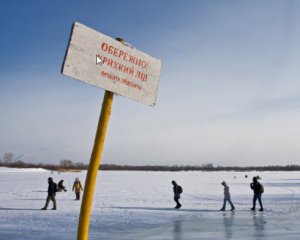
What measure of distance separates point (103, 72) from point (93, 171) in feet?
2.18

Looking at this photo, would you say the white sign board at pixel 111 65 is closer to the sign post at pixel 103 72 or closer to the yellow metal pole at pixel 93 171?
the sign post at pixel 103 72

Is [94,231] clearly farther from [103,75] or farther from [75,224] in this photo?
[103,75]

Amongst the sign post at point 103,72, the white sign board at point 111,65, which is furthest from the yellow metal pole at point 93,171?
the white sign board at point 111,65

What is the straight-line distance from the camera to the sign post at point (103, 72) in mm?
2371

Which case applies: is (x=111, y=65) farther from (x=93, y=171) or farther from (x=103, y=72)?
(x=93, y=171)

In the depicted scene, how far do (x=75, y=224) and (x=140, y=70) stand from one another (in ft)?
36.1

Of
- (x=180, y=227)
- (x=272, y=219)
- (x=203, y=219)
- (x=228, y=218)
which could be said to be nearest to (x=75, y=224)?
(x=180, y=227)

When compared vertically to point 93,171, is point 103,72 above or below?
above

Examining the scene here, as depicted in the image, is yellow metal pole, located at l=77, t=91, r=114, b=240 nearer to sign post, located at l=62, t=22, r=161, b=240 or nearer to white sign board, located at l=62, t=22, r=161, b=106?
sign post, located at l=62, t=22, r=161, b=240

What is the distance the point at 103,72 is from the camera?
2465 millimetres

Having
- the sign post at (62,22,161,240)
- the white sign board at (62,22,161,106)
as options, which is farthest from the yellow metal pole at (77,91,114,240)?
the white sign board at (62,22,161,106)

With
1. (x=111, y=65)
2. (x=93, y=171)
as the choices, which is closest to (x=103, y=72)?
(x=111, y=65)

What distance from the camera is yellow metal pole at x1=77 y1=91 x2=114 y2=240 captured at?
2.53m

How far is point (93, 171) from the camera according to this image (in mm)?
2564
